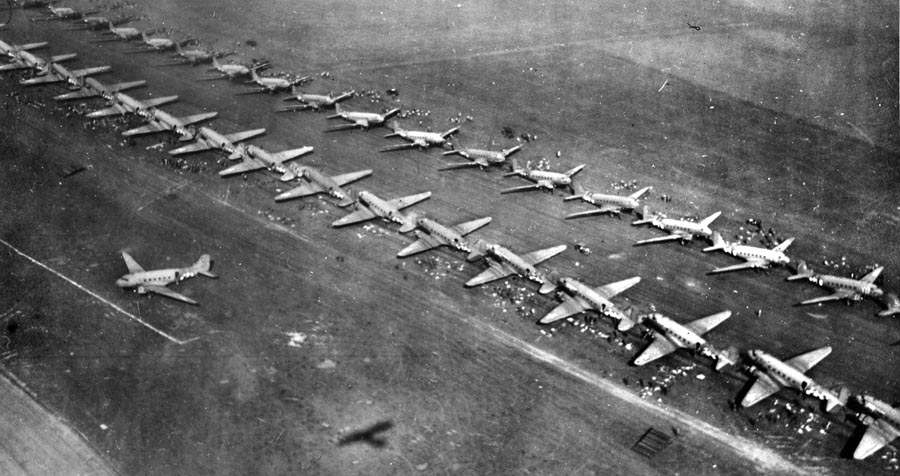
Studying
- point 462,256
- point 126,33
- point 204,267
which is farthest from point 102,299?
point 126,33

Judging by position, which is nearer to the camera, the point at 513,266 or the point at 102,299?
the point at 513,266

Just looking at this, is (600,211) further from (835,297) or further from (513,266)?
(835,297)

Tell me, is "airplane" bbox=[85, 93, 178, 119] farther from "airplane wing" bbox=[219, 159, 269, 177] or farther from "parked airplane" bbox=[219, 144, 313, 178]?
"airplane wing" bbox=[219, 159, 269, 177]

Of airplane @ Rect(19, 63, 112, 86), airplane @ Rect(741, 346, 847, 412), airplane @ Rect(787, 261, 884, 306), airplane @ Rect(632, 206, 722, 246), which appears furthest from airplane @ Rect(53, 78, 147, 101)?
airplane @ Rect(787, 261, 884, 306)

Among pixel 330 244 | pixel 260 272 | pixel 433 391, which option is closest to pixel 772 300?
pixel 433 391

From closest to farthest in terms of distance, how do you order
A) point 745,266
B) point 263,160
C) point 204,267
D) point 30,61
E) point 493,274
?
point 745,266 < point 493,274 < point 204,267 < point 263,160 < point 30,61

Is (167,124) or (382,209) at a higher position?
(167,124)

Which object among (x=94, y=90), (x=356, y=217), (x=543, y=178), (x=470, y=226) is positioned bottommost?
(x=356, y=217)
